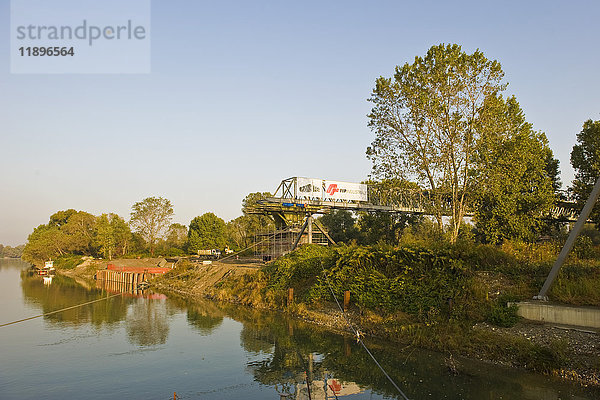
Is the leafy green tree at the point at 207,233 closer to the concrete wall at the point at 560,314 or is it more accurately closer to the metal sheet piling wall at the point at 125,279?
the metal sheet piling wall at the point at 125,279

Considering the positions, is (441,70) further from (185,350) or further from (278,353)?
(185,350)

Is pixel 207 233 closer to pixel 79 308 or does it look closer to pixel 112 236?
pixel 112 236

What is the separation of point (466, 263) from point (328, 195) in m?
22.0

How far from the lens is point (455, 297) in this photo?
1967 centimetres

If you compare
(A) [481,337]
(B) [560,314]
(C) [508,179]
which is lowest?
(A) [481,337]

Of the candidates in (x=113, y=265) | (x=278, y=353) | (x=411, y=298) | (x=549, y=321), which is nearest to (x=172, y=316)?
(x=278, y=353)

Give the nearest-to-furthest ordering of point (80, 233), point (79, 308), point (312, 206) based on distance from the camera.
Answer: point (79, 308) → point (312, 206) → point (80, 233)

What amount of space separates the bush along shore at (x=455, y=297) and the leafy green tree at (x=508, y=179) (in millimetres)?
5372

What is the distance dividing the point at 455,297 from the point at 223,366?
11.8 m

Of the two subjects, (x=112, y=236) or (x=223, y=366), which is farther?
(x=112, y=236)

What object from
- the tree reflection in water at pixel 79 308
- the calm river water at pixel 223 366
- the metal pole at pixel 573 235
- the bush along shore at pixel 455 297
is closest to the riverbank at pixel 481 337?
the bush along shore at pixel 455 297

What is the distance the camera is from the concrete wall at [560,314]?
50.9 ft

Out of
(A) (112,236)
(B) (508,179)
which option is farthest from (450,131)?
(A) (112,236)

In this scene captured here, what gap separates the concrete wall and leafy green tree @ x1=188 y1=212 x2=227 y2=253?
68.5 metres
